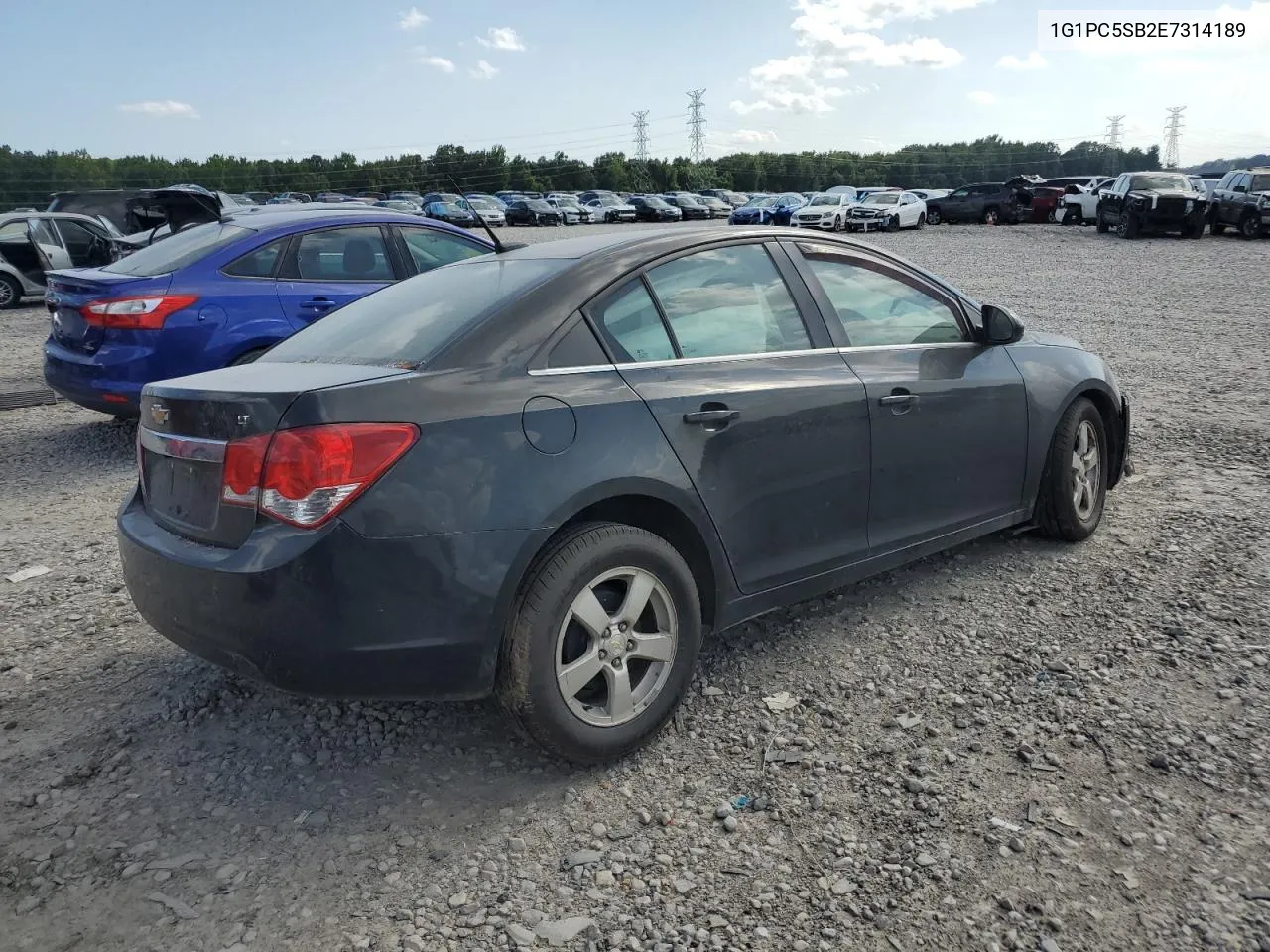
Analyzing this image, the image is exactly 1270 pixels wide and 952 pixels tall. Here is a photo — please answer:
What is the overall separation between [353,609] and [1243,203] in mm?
30125

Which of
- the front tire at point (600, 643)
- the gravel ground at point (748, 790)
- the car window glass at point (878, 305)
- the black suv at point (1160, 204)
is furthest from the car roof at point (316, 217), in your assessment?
the black suv at point (1160, 204)

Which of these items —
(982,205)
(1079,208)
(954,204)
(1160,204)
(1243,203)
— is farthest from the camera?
(954,204)

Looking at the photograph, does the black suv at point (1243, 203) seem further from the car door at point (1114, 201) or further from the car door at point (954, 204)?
the car door at point (954, 204)

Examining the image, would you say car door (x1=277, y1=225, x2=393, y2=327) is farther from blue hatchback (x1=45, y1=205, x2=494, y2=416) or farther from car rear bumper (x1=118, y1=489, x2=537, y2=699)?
car rear bumper (x1=118, y1=489, x2=537, y2=699)

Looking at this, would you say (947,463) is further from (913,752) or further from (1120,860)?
(1120,860)

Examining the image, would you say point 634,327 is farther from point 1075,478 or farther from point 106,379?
point 106,379

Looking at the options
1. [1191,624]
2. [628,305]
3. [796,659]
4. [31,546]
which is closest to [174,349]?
[31,546]

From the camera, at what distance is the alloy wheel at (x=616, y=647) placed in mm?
2926

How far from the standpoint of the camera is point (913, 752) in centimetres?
308

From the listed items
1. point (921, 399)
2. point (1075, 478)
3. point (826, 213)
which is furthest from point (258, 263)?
point (826, 213)

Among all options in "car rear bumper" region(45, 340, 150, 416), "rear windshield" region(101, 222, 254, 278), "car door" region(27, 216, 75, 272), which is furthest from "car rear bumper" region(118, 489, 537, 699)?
"car door" region(27, 216, 75, 272)

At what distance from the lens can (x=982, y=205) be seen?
39.7 metres

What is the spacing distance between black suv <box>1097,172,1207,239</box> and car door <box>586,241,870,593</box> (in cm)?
2664

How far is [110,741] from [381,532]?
1.45m
